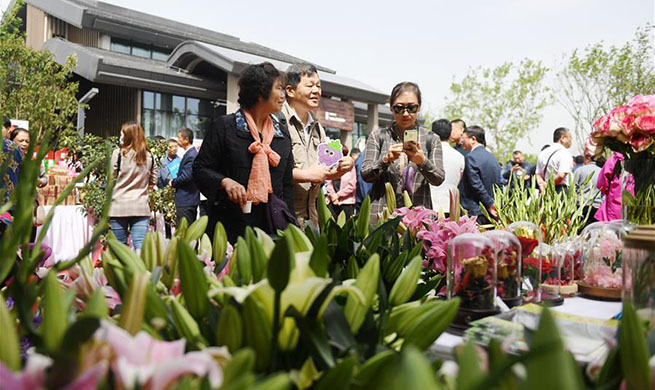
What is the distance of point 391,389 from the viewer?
1.77 ft

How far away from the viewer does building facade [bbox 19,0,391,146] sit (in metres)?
16.6

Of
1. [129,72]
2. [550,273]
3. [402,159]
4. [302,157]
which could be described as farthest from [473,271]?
[129,72]

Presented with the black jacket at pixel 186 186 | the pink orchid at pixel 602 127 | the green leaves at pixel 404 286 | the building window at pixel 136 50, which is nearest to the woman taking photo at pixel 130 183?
the black jacket at pixel 186 186

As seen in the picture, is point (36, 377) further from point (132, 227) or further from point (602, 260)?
point (132, 227)

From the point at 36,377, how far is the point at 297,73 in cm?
324

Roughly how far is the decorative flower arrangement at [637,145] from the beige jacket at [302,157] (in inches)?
69.7

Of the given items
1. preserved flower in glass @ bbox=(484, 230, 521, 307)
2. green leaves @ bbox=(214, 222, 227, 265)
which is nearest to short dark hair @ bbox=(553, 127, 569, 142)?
preserved flower in glass @ bbox=(484, 230, 521, 307)

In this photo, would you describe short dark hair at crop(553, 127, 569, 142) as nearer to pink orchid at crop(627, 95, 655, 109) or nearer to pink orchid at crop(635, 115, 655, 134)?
pink orchid at crop(627, 95, 655, 109)

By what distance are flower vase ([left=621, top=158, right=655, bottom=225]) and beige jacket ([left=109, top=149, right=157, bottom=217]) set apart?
4.73 m

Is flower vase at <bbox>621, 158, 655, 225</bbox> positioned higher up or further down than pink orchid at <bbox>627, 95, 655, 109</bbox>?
further down

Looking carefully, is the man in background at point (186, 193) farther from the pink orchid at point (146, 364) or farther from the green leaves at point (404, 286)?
the pink orchid at point (146, 364)

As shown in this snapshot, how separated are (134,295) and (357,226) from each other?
0.95 metres

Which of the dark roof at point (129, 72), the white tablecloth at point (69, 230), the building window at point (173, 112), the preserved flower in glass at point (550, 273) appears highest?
the dark roof at point (129, 72)

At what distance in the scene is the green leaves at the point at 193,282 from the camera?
2.76ft
